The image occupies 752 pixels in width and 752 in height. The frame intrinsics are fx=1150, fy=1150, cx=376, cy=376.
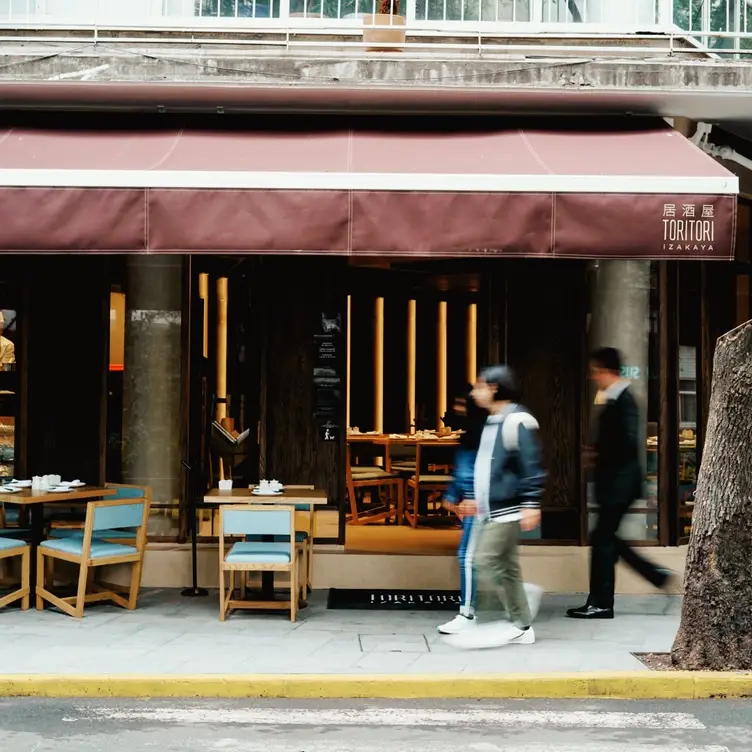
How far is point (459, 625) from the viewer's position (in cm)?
812

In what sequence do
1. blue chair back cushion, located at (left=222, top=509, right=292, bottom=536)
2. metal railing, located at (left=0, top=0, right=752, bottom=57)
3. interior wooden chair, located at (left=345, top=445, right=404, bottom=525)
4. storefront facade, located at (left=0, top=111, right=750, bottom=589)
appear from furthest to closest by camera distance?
interior wooden chair, located at (left=345, top=445, right=404, bottom=525) < storefront facade, located at (left=0, top=111, right=750, bottom=589) < metal railing, located at (left=0, top=0, right=752, bottom=57) < blue chair back cushion, located at (left=222, top=509, right=292, bottom=536)

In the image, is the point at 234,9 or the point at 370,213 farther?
the point at 234,9

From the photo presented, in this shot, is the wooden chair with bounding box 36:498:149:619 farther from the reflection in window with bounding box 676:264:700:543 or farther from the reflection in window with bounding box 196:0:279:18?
the reflection in window with bounding box 676:264:700:543

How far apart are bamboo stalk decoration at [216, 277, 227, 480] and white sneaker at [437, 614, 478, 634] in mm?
3239

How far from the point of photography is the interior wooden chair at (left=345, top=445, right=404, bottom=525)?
41.1 ft

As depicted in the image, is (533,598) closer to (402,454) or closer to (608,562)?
(608,562)

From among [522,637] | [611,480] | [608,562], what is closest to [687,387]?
[611,480]

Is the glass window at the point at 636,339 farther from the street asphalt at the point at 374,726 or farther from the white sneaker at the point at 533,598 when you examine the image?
the street asphalt at the point at 374,726

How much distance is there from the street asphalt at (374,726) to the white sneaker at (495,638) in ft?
3.28

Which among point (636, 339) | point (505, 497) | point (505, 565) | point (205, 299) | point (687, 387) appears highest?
point (205, 299)

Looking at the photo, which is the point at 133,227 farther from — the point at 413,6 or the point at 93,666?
the point at 413,6

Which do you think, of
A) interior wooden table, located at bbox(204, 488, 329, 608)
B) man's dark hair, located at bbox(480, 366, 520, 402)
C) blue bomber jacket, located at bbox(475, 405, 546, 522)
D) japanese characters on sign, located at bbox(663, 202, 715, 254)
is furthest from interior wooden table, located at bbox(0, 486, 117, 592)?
japanese characters on sign, located at bbox(663, 202, 715, 254)

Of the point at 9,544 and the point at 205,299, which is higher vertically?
the point at 205,299

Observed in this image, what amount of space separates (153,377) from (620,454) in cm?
418
